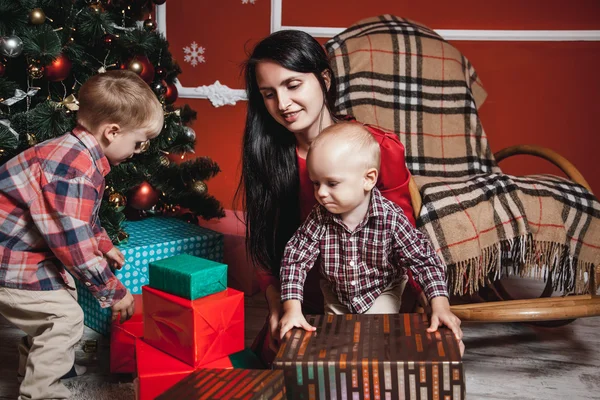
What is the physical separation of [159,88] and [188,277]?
1070mm

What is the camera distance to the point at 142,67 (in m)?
2.00

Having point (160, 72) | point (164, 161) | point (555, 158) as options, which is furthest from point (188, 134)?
point (555, 158)

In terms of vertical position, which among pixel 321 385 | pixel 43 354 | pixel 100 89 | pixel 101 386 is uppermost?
pixel 100 89

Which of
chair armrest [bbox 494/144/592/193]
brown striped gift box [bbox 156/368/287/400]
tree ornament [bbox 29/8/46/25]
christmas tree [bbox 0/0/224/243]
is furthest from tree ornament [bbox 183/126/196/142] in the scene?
brown striped gift box [bbox 156/368/287/400]

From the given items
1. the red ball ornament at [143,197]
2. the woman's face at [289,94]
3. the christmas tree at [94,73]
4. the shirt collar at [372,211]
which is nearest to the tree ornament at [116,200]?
the christmas tree at [94,73]

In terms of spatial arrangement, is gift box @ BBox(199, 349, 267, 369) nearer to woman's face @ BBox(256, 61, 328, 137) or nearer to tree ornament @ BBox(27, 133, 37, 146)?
woman's face @ BBox(256, 61, 328, 137)

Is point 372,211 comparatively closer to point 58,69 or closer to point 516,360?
point 516,360

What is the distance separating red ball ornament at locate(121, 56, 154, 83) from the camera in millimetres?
1967

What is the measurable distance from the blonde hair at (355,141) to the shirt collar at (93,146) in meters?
0.52

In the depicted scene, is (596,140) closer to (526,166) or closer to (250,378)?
(526,166)

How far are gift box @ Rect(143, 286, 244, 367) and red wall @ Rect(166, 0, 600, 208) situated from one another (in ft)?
5.55

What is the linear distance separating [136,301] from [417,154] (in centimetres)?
106

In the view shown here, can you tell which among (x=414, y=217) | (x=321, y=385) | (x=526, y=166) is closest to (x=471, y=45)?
(x=526, y=166)

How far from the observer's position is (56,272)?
57.6 inches
